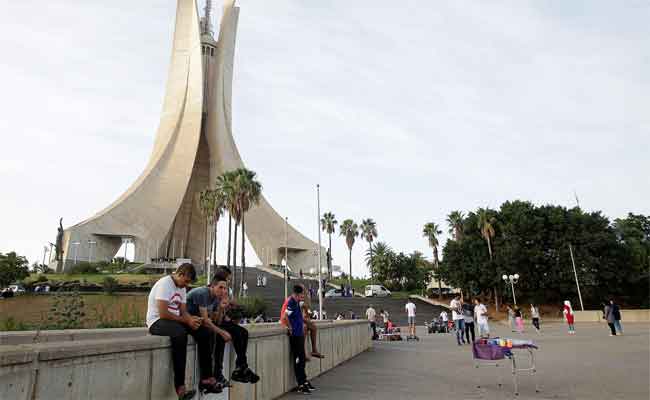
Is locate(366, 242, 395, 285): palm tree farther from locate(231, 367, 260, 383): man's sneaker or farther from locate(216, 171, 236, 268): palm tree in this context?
locate(231, 367, 260, 383): man's sneaker

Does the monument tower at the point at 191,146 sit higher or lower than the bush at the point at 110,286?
higher

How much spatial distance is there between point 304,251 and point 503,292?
24762 millimetres

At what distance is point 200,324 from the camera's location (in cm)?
364

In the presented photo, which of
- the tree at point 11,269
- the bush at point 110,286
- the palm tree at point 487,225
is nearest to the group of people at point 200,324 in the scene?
the bush at point 110,286

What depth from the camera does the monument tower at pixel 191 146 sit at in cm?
4944

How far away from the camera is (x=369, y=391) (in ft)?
18.4

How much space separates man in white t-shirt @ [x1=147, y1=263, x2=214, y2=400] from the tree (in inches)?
1307

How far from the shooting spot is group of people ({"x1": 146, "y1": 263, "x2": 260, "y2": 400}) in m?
3.29

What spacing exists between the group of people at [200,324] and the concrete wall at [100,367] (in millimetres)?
81

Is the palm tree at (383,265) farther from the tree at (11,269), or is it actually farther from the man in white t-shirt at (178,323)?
the man in white t-shirt at (178,323)

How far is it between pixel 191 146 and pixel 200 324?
50579mm

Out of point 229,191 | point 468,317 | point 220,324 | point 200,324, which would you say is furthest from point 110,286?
point 200,324

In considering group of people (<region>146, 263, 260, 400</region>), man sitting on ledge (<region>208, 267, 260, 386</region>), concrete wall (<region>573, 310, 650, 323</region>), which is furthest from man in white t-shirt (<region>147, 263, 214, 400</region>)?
concrete wall (<region>573, 310, 650, 323</region>)

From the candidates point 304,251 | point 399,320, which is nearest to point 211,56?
point 304,251
